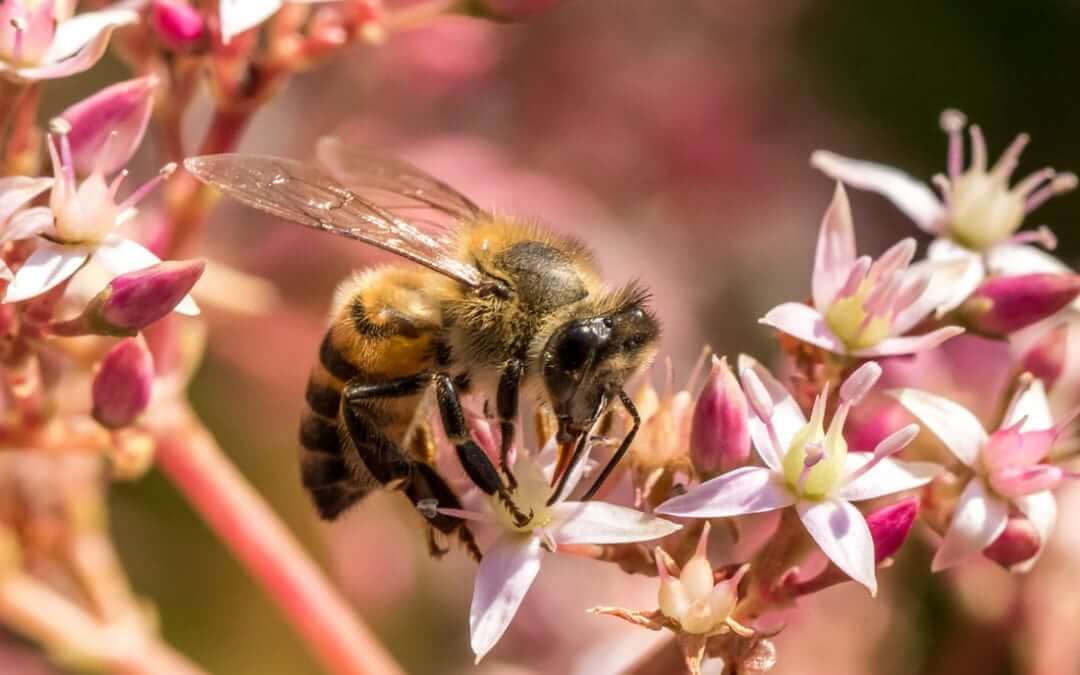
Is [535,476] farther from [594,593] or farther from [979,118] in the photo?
[979,118]

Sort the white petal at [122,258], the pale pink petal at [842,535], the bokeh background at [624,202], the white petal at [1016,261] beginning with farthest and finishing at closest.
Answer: the bokeh background at [624,202]
the white petal at [1016,261]
the white petal at [122,258]
the pale pink petal at [842,535]

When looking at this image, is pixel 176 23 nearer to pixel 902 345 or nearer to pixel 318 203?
pixel 318 203

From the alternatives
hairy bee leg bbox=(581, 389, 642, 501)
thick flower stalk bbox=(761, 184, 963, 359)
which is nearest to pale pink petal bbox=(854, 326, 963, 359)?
thick flower stalk bbox=(761, 184, 963, 359)

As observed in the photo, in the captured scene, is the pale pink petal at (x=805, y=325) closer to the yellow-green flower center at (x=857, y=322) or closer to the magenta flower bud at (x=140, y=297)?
the yellow-green flower center at (x=857, y=322)

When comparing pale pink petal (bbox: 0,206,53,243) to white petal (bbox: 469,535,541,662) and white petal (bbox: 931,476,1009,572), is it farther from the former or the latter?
white petal (bbox: 931,476,1009,572)

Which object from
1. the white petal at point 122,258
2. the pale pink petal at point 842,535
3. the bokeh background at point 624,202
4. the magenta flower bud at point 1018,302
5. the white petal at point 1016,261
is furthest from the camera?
the bokeh background at point 624,202

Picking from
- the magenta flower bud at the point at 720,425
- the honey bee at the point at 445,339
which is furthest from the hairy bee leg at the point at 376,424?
the magenta flower bud at the point at 720,425

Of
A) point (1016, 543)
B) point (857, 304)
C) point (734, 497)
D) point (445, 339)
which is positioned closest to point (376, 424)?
point (445, 339)
